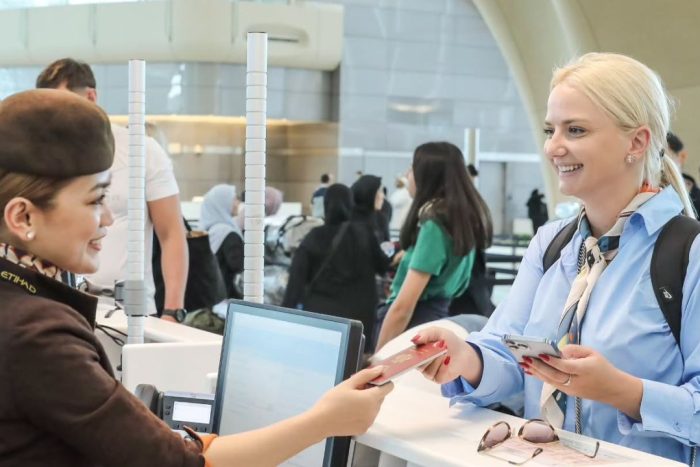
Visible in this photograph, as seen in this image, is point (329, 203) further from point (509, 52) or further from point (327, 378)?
point (509, 52)

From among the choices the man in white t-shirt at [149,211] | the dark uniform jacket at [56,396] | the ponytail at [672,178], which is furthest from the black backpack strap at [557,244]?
the man in white t-shirt at [149,211]

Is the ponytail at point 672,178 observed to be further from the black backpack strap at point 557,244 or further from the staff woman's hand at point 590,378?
the staff woman's hand at point 590,378

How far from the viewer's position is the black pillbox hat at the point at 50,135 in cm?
145

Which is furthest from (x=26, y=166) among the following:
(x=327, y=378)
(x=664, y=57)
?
(x=664, y=57)

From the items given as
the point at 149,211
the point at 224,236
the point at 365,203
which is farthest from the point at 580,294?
the point at 224,236

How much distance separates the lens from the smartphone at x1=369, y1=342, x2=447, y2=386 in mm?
1693

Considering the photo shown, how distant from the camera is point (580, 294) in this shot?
7.10 ft

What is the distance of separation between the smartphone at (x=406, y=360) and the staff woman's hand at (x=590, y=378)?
0.21 m

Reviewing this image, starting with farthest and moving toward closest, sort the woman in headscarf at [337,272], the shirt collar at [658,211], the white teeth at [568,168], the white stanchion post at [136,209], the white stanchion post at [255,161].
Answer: the woman in headscarf at [337,272] < the white stanchion post at [136,209] < the white stanchion post at [255,161] < the white teeth at [568,168] < the shirt collar at [658,211]

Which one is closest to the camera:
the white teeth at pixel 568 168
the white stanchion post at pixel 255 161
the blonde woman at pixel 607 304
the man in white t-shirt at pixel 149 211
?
the blonde woman at pixel 607 304

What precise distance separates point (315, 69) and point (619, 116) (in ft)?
64.2

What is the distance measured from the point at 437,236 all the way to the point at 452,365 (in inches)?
103

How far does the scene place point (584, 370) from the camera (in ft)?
6.34

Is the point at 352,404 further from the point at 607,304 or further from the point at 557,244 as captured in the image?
the point at 557,244
